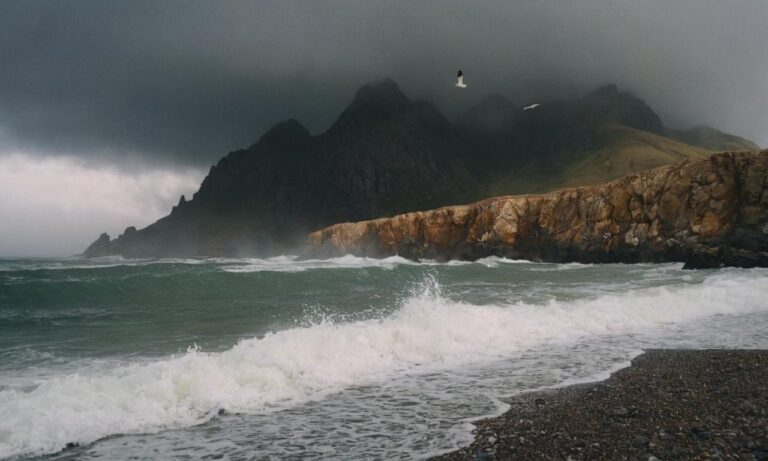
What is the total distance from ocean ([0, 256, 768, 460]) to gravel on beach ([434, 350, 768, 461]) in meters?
0.67

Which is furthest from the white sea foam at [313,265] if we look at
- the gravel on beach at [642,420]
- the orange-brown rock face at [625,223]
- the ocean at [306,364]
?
the gravel on beach at [642,420]

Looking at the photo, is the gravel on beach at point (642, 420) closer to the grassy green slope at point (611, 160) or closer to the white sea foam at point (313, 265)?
the white sea foam at point (313, 265)

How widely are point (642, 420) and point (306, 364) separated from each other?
7026 millimetres

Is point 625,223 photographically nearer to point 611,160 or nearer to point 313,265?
point 313,265

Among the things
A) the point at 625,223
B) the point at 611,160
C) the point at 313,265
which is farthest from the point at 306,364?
the point at 611,160

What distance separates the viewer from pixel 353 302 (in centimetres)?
2350

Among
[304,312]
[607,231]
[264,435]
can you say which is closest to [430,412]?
[264,435]

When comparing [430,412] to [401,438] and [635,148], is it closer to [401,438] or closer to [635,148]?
[401,438]

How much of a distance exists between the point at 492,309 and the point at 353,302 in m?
8.25

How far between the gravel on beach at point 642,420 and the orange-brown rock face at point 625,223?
132ft

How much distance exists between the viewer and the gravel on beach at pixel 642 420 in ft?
19.5

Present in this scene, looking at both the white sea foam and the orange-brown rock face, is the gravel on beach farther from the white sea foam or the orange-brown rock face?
the orange-brown rock face

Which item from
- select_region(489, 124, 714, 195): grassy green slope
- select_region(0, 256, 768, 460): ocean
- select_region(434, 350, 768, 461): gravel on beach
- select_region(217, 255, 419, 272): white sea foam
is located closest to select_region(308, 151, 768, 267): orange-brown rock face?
select_region(217, 255, 419, 272): white sea foam

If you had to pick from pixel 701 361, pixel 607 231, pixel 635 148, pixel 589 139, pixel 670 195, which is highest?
pixel 589 139
